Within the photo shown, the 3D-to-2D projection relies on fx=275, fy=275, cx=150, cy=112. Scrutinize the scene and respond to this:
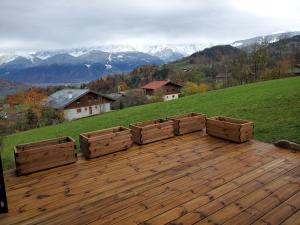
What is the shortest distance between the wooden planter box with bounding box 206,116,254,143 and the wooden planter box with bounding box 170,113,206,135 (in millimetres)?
357

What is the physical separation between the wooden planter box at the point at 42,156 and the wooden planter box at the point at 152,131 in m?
1.56

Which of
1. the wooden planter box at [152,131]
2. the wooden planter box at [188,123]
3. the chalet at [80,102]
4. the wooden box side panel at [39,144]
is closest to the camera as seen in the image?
the wooden box side panel at [39,144]

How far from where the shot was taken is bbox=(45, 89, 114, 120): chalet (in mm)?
43625

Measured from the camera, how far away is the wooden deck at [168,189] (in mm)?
3418

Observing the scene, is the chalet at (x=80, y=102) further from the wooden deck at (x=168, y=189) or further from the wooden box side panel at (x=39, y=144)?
the wooden deck at (x=168, y=189)

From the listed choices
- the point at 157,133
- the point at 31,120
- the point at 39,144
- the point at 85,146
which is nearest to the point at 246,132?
the point at 157,133

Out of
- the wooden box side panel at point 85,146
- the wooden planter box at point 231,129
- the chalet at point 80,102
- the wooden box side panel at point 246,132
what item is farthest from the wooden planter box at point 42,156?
the chalet at point 80,102

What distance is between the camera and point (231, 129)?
635 centimetres

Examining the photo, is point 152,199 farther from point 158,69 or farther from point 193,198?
point 158,69

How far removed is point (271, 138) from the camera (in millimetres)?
6926

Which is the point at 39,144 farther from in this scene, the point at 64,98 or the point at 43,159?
the point at 64,98

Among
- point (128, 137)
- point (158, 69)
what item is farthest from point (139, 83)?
point (128, 137)

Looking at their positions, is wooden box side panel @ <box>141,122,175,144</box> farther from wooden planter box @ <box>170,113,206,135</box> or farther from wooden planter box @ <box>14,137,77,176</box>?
wooden planter box @ <box>14,137,77,176</box>

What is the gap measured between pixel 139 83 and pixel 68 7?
73260 mm
